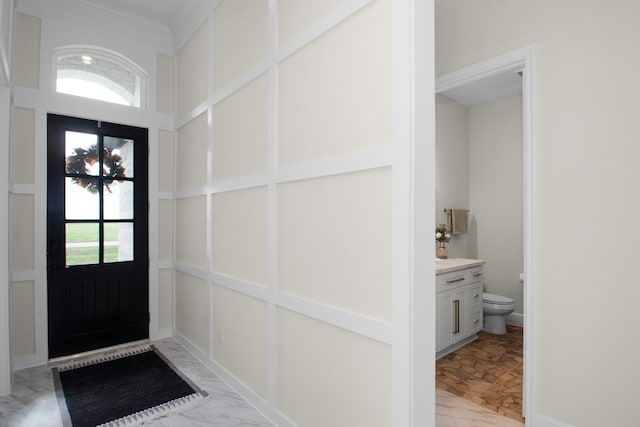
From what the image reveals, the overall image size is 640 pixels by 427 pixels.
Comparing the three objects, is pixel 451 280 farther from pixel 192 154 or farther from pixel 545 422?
pixel 192 154

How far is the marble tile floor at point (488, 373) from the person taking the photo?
Result: 7.84ft

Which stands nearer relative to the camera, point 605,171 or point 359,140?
point 359,140

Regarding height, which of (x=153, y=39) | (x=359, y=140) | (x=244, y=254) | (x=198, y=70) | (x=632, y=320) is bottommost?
(x=632, y=320)

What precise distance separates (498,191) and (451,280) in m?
1.89

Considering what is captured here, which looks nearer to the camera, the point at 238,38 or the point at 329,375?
the point at 329,375

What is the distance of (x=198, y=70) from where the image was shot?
3.15 metres

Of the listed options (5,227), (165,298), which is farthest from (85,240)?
(165,298)

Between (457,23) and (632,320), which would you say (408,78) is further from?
(632,320)

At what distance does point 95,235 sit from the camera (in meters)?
3.20

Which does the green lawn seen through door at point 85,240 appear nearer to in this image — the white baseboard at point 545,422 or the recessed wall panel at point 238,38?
the recessed wall panel at point 238,38

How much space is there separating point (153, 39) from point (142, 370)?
318 centimetres

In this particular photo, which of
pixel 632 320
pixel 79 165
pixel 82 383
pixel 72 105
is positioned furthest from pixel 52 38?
pixel 632 320

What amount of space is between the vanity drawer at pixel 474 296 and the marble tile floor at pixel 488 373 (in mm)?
386

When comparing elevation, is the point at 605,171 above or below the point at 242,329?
above
